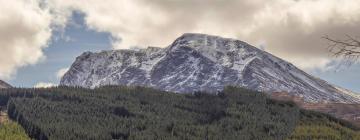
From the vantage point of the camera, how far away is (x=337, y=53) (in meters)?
16.9

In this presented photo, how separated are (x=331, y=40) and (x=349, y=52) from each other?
2.10 feet

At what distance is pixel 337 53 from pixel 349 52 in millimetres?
506

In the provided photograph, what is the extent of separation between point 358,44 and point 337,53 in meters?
0.87

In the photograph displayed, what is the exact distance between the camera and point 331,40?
56.2 feet

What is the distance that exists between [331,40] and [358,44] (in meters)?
0.86

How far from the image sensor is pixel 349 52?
17203mm

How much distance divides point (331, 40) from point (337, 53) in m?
0.44

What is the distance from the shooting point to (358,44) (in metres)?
17.3

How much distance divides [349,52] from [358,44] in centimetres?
40
